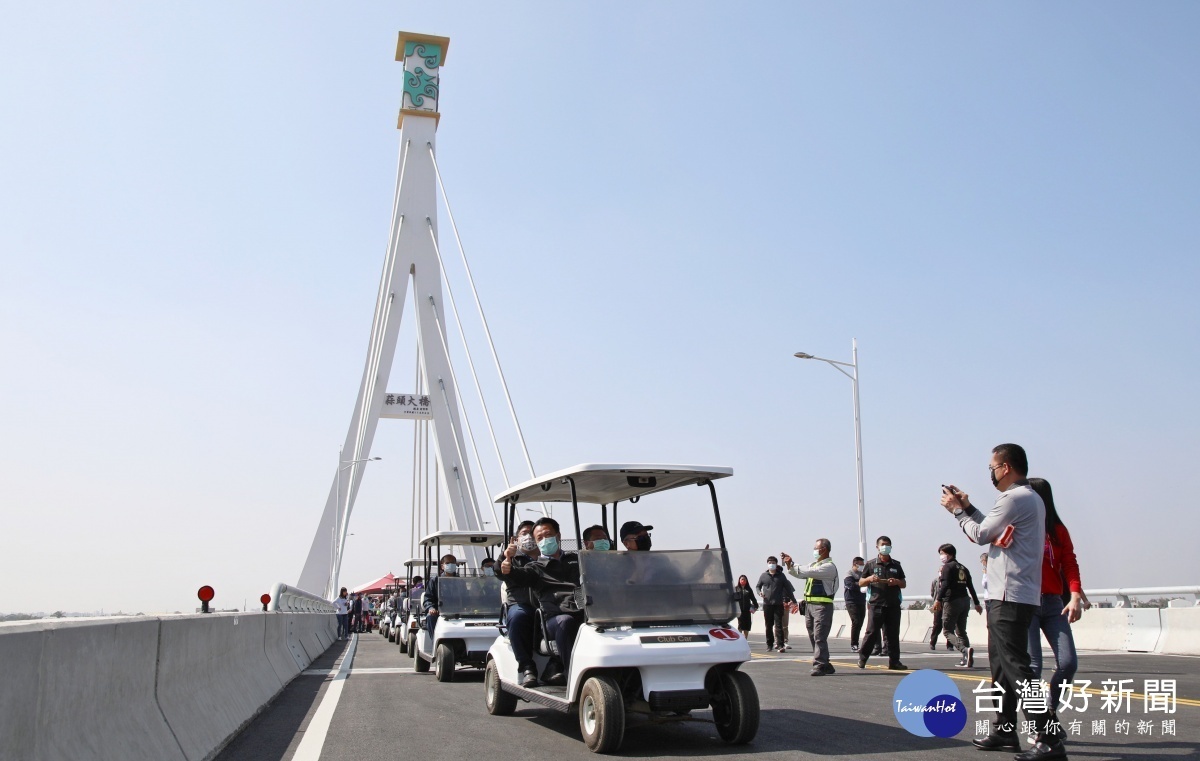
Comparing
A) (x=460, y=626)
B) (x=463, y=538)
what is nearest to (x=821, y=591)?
(x=460, y=626)

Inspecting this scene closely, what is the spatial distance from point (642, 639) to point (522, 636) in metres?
1.65

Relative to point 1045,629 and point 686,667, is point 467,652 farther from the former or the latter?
point 1045,629

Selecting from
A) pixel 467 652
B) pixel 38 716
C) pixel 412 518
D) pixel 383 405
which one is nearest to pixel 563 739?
pixel 38 716

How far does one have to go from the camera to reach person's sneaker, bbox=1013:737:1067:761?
5422mm

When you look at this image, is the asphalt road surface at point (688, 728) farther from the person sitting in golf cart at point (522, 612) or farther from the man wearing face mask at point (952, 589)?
the man wearing face mask at point (952, 589)

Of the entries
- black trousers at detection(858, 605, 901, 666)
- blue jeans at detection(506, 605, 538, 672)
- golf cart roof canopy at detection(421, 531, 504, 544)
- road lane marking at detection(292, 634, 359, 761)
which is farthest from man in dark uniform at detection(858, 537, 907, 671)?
golf cart roof canopy at detection(421, 531, 504, 544)

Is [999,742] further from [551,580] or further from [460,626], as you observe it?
[460,626]

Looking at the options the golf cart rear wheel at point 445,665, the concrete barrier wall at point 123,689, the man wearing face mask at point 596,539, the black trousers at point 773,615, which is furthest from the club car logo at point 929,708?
the black trousers at point 773,615

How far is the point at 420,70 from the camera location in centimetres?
3459

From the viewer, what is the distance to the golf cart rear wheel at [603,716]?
629 centimetres

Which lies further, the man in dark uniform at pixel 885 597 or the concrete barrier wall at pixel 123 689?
the man in dark uniform at pixel 885 597

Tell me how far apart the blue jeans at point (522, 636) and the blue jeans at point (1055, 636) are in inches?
147

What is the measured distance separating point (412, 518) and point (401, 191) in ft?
62.0

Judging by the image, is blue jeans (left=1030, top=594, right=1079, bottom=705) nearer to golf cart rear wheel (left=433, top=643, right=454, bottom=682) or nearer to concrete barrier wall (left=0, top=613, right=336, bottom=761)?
concrete barrier wall (left=0, top=613, right=336, bottom=761)
